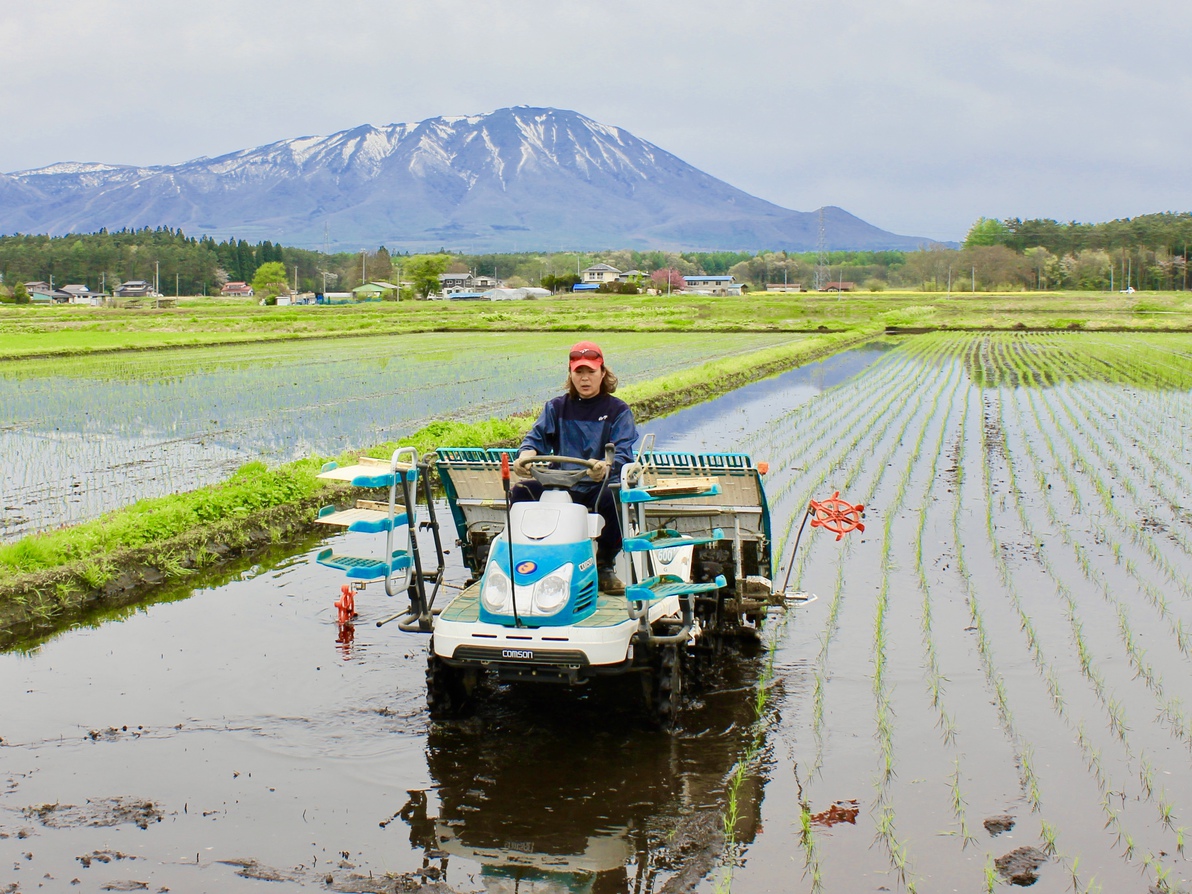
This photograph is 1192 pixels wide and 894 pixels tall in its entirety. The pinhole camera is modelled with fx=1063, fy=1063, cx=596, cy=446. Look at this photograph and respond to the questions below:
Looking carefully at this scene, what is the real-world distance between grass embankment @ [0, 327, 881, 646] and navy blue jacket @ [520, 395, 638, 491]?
11.7 ft

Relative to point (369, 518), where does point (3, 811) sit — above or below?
below

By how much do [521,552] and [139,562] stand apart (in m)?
4.25

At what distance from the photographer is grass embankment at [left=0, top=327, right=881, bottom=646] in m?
6.93

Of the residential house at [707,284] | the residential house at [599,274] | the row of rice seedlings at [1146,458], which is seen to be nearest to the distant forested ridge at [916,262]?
the residential house at [707,284]

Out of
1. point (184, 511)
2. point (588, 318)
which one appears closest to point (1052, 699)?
point (184, 511)

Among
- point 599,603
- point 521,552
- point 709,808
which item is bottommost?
point 709,808

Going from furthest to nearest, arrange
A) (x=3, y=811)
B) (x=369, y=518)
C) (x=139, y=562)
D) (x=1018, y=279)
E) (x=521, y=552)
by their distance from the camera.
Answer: (x=1018, y=279), (x=139, y=562), (x=369, y=518), (x=521, y=552), (x=3, y=811)

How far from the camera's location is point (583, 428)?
5539mm

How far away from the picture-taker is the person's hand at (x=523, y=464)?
5.15m

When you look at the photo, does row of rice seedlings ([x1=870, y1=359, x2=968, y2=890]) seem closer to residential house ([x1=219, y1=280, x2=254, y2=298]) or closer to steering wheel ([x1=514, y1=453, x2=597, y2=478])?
steering wheel ([x1=514, y1=453, x2=597, y2=478])

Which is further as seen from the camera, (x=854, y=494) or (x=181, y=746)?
(x=854, y=494)

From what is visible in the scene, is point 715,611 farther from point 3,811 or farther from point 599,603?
point 3,811

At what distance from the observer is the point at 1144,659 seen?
6.19 m

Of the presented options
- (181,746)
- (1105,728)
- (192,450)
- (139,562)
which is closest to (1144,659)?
(1105,728)
